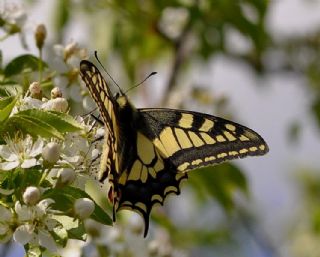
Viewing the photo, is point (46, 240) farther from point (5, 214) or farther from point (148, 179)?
A: point (148, 179)

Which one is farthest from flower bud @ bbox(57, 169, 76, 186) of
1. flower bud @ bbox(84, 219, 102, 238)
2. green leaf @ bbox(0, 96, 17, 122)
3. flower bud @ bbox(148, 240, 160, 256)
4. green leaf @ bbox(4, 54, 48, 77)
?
flower bud @ bbox(148, 240, 160, 256)

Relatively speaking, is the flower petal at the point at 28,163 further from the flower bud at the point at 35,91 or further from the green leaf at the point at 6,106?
the flower bud at the point at 35,91

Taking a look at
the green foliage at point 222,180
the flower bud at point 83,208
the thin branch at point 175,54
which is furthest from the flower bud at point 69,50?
the thin branch at point 175,54

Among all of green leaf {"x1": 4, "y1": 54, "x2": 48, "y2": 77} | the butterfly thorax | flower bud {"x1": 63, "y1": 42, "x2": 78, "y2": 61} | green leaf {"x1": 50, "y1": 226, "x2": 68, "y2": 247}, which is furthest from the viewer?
flower bud {"x1": 63, "y1": 42, "x2": 78, "y2": 61}

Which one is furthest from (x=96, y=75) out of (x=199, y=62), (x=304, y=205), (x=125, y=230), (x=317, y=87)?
(x=304, y=205)

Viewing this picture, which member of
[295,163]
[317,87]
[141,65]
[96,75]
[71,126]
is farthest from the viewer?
[295,163]

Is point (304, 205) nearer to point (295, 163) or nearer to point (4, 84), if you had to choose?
point (295, 163)

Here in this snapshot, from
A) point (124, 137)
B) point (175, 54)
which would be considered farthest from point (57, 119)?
point (175, 54)

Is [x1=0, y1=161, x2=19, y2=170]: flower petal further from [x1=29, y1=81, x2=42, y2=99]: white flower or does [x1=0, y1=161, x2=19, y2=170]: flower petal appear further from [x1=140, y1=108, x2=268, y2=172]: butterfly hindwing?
[x1=140, y1=108, x2=268, y2=172]: butterfly hindwing
